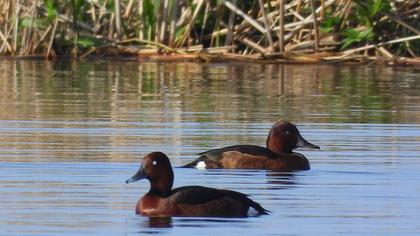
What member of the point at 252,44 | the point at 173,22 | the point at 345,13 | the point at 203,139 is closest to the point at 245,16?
the point at 252,44

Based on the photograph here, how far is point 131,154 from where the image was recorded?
11.9 meters

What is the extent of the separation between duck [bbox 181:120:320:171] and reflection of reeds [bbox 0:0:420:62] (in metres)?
9.74

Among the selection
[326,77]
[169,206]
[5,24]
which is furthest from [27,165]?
[5,24]

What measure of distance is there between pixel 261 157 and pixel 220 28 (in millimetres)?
11617

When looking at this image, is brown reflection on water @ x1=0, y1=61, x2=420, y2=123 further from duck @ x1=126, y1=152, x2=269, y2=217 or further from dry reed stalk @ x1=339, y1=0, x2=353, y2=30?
duck @ x1=126, y1=152, x2=269, y2=217

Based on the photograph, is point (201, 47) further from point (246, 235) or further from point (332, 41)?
point (246, 235)

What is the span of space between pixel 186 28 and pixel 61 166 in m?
11.8

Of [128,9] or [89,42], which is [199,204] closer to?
[128,9]

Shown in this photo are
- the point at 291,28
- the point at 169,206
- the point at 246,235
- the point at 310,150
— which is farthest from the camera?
the point at 291,28

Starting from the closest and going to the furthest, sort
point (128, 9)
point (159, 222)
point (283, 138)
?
1. point (159, 222)
2. point (283, 138)
3. point (128, 9)

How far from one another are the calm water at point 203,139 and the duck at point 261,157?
11cm

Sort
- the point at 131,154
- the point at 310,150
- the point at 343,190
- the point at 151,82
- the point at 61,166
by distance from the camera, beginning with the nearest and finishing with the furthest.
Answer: the point at 343,190 → the point at 61,166 → the point at 131,154 → the point at 310,150 → the point at 151,82

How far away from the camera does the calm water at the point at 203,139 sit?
8.71m

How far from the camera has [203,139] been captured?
13.1 m
